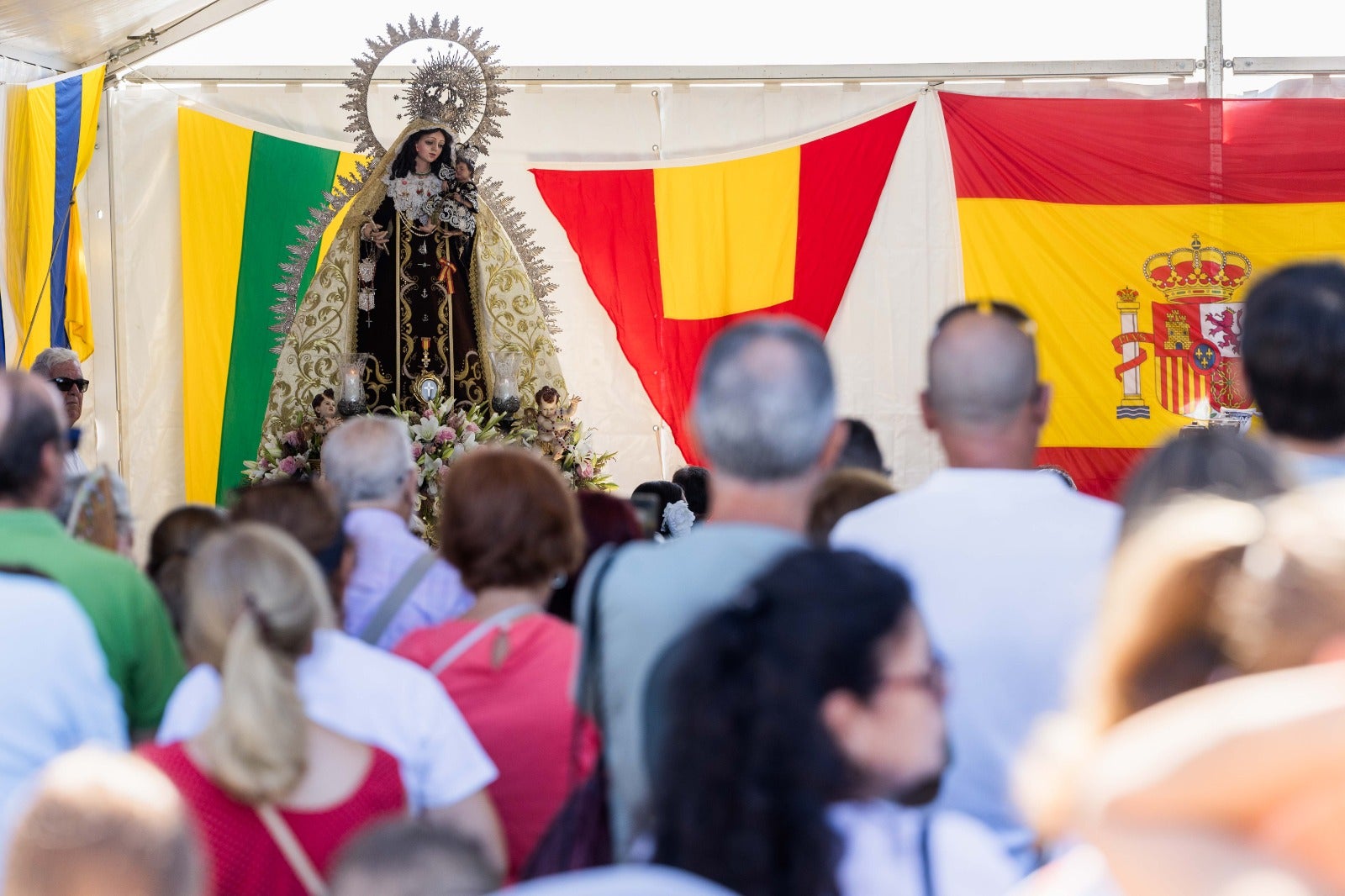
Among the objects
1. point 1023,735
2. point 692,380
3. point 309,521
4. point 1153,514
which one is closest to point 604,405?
point 692,380

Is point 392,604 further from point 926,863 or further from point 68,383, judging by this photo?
point 68,383

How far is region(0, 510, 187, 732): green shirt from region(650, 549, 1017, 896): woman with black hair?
1150 mm

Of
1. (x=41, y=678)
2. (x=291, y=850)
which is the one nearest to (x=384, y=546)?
(x=41, y=678)

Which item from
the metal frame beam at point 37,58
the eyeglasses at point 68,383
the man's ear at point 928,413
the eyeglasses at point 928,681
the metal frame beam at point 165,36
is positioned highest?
→ the metal frame beam at point 165,36

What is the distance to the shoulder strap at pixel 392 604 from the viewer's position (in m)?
2.57

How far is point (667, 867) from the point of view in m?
1.21

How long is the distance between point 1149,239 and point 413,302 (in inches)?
153

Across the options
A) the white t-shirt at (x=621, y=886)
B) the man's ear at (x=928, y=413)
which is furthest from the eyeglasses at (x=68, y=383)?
the white t-shirt at (x=621, y=886)

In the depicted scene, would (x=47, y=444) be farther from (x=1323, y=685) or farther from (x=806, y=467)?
(x=1323, y=685)

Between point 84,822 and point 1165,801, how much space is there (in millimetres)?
861

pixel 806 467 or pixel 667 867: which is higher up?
pixel 806 467

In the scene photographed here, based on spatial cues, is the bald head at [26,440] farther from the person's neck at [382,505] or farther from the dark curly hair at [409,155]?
the dark curly hair at [409,155]

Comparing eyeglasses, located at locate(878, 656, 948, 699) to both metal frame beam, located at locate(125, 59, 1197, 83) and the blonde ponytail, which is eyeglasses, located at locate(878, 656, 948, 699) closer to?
the blonde ponytail

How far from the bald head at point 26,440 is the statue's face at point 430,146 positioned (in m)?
3.27
